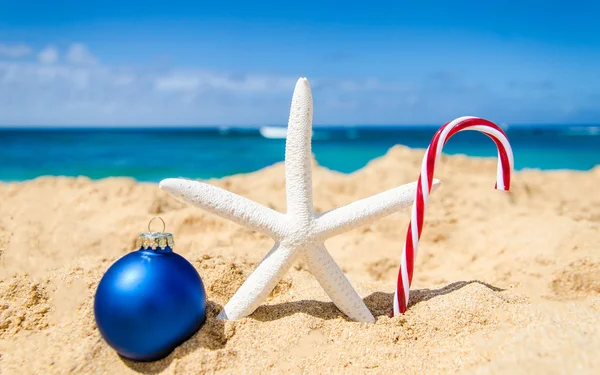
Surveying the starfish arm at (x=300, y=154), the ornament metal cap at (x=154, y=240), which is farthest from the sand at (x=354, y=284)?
the starfish arm at (x=300, y=154)

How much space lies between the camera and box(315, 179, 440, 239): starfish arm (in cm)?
363

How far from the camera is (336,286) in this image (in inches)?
142

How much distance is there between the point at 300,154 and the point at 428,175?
91 centimetres

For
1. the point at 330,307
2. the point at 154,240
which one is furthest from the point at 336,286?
the point at 154,240

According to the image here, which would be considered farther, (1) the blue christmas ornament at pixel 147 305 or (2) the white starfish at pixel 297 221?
(2) the white starfish at pixel 297 221

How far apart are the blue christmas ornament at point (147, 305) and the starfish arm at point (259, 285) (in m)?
0.34

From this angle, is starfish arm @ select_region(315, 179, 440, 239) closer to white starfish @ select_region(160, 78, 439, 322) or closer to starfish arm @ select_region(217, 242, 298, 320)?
white starfish @ select_region(160, 78, 439, 322)

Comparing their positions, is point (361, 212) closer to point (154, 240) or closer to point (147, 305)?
point (154, 240)

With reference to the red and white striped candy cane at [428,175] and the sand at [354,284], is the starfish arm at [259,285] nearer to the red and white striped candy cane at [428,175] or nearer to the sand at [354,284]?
the sand at [354,284]

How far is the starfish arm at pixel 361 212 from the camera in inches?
143

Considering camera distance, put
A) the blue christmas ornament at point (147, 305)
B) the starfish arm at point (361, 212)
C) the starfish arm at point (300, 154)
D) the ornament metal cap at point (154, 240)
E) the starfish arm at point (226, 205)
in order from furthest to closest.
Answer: the starfish arm at point (361, 212), the starfish arm at point (300, 154), the starfish arm at point (226, 205), the ornament metal cap at point (154, 240), the blue christmas ornament at point (147, 305)

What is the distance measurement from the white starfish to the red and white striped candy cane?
178mm

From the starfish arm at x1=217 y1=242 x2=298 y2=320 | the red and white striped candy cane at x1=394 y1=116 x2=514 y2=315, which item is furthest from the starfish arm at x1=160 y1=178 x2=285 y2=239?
the red and white striped candy cane at x1=394 y1=116 x2=514 y2=315

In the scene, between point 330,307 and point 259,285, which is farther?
point 330,307
